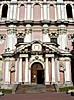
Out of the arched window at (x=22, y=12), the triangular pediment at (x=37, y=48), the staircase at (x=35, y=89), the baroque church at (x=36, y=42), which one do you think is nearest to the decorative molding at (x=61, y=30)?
the baroque church at (x=36, y=42)

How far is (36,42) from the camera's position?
3403 centimetres

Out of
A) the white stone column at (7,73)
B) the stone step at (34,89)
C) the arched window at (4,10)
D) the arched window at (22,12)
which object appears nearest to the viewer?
the stone step at (34,89)

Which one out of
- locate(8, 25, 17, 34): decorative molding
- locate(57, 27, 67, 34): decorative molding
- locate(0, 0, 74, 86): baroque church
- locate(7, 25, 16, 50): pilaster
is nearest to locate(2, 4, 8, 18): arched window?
locate(0, 0, 74, 86): baroque church

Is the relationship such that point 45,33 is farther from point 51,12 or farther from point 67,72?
point 67,72

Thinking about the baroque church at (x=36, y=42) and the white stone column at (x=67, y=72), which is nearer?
the baroque church at (x=36, y=42)

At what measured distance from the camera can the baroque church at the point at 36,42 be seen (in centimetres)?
3316

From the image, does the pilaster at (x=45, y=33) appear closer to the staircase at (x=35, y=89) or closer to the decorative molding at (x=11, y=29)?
the decorative molding at (x=11, y=29)

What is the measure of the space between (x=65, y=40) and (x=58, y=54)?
4667 mm

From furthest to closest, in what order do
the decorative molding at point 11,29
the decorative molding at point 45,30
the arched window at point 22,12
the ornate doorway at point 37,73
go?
the arched window at point 22,12 → the decorative molding at point 11,29 → the decorative molding at point 45,30 → the ornate doorway at point 37,73

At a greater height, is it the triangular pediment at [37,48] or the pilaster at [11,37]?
the pilaster at [11,37]

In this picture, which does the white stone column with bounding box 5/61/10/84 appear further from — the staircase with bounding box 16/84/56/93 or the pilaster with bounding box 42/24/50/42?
the pilaster with bounding box 42/24/50/42

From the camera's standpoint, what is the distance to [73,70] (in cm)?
3734

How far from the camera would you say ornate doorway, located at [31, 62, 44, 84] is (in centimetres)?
3400

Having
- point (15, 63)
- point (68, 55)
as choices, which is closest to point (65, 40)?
point (68, 55)
